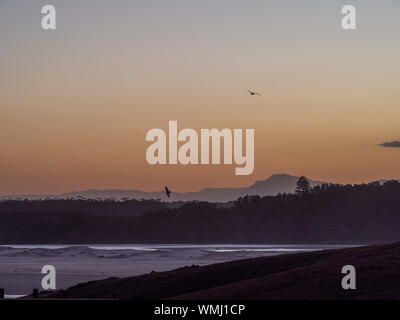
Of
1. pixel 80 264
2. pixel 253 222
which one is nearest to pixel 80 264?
pixel 80 264

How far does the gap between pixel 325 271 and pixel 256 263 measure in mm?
7427

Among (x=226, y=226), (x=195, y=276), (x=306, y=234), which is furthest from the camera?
(x=226, y=226)

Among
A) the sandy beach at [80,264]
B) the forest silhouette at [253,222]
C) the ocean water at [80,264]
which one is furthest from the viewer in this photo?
the forest silhouette at [253,222]

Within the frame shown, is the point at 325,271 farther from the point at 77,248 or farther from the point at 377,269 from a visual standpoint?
the point at 77,248

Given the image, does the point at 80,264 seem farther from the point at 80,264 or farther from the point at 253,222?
the point at 253,222

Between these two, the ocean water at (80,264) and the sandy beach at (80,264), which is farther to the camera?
the sandy beach at (80,264)

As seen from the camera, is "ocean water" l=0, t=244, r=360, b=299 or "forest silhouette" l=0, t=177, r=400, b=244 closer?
"ocean water" l=0, t=244, r=360, b=299

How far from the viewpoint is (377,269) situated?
1305 inches

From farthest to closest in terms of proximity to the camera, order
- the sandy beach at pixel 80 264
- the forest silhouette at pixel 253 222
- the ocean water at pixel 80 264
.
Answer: the forest silhouette at pixel 253 222 → the sandy beach at pixel 80 264 → the ocean water at pixel 80 264

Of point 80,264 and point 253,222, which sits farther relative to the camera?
point 253,222

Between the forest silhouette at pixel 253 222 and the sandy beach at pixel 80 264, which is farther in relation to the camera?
the forest silhouette at pixel 253 222

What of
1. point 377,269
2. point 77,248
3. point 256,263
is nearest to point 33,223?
point 77,248

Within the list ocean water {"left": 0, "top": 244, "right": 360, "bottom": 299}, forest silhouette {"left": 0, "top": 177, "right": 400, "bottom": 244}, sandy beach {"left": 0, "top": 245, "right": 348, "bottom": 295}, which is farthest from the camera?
forest silhouette {"left": 0, "top": 177, "right": 400, "bottom": 244}
